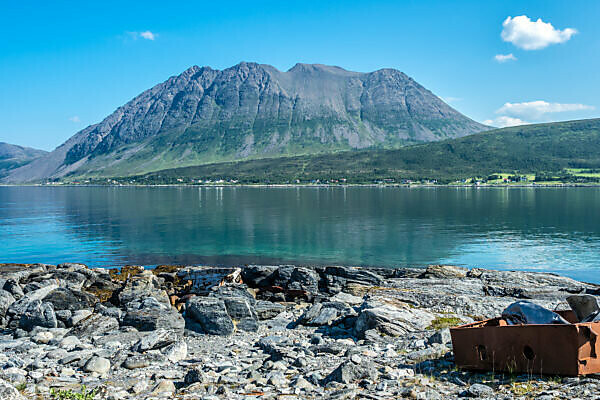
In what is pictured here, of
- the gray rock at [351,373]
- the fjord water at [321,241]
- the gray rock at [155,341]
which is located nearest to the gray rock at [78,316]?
the gray rock at [155,341]

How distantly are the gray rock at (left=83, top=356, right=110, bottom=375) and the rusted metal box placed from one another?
11813mm

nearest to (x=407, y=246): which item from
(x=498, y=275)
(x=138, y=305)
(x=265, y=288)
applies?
(x=498, y=275)

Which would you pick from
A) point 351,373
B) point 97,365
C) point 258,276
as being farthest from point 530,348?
point 258,276

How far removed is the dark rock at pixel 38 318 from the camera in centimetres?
2180

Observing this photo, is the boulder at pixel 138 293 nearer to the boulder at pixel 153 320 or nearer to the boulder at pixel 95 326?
the boulder at pixel 153 320

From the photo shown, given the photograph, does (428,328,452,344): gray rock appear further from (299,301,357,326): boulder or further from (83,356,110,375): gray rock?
(83,356,110,375): gray rock

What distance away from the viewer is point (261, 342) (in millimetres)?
18156

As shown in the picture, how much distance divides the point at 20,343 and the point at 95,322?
3173mm

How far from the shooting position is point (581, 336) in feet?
37.0

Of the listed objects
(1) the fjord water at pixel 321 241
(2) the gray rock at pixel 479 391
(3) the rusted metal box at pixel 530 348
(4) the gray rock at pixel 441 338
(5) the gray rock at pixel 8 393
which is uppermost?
(3) the rusted metal box at pixel 530 348

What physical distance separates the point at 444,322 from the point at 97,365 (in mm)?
15072

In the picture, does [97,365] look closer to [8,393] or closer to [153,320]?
[8,393]

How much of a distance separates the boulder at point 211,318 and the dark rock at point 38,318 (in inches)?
275

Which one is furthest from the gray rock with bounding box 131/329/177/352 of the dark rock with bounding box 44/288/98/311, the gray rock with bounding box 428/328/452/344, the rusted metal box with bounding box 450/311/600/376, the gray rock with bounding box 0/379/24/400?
the rusted metal box with bounding box 450/311/600/376
